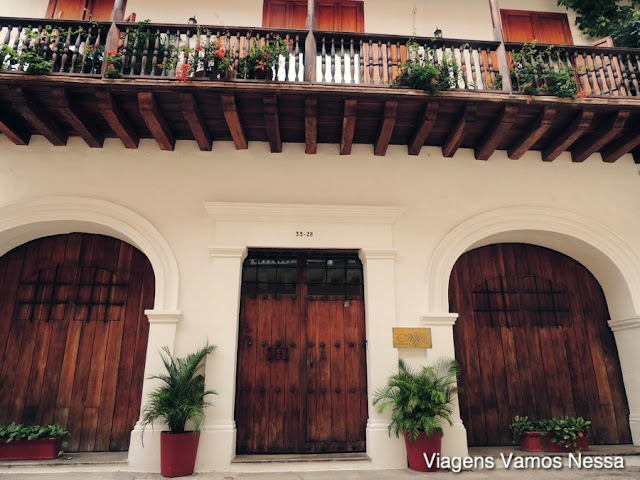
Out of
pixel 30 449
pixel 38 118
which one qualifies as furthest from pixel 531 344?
pixel 38 118

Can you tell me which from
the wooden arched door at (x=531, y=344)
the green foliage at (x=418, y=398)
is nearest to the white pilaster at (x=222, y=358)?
the green foliage at (x=418, y=398)

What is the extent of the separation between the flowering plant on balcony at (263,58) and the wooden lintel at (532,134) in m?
3.68

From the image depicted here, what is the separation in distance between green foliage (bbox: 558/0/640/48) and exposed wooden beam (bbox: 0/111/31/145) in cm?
944

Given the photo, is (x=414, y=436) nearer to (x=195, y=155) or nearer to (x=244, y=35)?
(x=195, y=155)

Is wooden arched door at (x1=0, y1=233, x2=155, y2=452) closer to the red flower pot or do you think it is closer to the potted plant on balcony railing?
the potted plant on balcony railing

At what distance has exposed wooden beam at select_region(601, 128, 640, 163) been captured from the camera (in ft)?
20.5

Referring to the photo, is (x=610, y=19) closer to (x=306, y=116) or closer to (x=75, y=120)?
(x=306, y=116)

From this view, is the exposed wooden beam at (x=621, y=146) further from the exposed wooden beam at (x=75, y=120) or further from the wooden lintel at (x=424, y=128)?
the exposed wooden beam at (x=75, y=120)

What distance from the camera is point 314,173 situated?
638 cm

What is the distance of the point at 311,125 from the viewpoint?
Result: 579 cm

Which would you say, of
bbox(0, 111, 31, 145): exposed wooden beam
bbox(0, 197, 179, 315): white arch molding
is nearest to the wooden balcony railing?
bbox(0, 111, 31, 145): exposed wooden beam

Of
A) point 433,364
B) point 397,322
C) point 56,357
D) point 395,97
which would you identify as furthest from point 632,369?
point 56,357

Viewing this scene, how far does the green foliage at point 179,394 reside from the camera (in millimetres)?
4957

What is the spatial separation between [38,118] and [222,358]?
412cm
